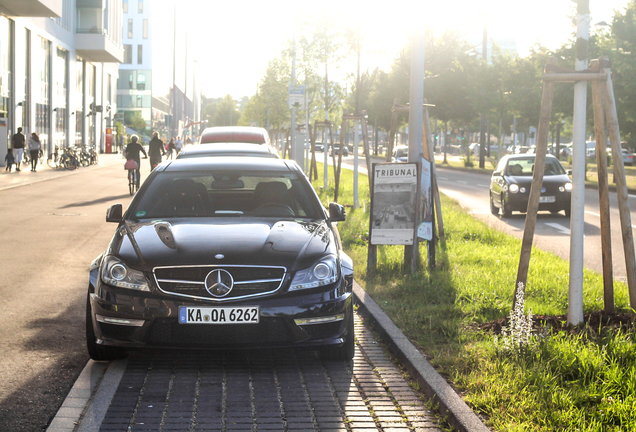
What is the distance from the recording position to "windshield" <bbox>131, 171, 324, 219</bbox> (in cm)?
641

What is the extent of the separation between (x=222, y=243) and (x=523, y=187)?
14261 millimetres

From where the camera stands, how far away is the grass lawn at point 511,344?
4.32 meters

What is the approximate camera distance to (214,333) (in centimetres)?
508

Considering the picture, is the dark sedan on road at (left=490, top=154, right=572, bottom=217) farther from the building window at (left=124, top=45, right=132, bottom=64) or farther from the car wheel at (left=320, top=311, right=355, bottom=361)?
the building window at (left=124, top=45, right=132, bottom=64)

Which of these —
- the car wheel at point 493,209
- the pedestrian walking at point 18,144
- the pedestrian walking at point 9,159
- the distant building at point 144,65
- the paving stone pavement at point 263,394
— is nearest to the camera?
the paving stone pavement at point 263,394

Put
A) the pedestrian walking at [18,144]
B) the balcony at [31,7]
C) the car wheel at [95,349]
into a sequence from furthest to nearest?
the balcony at [31,7] < the pedestrian walking at [18,144] < the car wheel at [95,349]

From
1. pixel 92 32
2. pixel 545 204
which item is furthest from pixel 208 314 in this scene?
pixel 92 32

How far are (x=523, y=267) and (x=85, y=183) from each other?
2236cm

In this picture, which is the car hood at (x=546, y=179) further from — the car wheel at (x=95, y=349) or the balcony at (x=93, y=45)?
the balcony at (x=93, y=45)

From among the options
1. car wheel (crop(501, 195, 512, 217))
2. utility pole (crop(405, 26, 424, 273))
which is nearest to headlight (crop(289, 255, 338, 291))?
utility pole (crop(405, 26, 424, 273))

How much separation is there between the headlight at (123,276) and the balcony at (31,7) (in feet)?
104

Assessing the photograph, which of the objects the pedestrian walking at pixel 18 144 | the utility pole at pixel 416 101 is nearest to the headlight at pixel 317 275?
the utility pole at pixel 416 101

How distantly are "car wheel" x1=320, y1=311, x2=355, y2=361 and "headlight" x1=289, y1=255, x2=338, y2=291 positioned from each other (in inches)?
14.3

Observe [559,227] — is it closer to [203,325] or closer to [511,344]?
[511,344]
